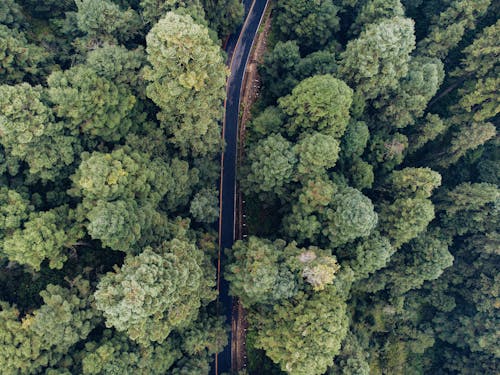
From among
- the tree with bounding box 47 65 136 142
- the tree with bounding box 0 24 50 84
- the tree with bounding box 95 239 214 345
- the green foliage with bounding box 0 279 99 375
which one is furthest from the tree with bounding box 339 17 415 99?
the green foliage with bounding box 0 279 99 375

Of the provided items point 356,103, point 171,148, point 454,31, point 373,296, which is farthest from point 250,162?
point 454,31

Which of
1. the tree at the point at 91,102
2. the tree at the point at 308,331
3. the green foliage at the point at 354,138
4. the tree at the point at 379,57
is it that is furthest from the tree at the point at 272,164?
the tree at the point at 91,102

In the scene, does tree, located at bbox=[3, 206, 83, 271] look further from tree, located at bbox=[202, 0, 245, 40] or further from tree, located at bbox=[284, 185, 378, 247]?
tree, located at bbox=[202, 0, 245, 40]

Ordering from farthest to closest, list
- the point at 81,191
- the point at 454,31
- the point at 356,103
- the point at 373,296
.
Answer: the point at 373,296, the point at 454,31, the point at 356,103, the point at 81,191

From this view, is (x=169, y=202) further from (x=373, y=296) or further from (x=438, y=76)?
(x=438, y=76)

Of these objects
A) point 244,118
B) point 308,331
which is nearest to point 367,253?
point 308,331

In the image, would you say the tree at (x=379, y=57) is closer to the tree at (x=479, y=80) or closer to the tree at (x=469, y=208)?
the tree at (x=479, y=80)
